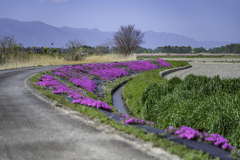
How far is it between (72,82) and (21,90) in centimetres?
514

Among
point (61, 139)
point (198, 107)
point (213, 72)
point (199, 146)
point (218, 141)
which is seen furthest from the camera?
point (213, 72)

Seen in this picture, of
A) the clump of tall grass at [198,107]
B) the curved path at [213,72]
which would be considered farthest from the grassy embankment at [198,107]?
the curved path at [213,72]

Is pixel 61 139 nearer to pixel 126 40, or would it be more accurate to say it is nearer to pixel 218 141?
pixel 218 141

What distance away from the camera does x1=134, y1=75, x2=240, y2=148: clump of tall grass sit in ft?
23.1

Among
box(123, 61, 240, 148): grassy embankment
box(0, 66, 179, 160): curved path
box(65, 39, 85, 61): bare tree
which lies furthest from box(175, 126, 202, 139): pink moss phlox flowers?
box(65, 39, 85, 61): bare tree

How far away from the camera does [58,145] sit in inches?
173

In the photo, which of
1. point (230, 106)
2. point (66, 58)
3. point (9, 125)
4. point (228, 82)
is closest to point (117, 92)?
point (228, 82)

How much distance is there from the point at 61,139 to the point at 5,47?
21.8 meters

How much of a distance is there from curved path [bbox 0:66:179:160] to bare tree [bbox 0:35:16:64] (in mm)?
18219

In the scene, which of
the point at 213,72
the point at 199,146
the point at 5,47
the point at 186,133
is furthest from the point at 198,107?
the point at 5,47

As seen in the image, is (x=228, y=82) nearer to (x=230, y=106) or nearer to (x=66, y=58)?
(x=230, y=106)

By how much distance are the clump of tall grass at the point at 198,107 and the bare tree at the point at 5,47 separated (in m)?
16.5

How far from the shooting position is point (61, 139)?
4676mm

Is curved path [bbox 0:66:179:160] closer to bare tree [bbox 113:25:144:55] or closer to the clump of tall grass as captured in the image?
the clump of tall grass
